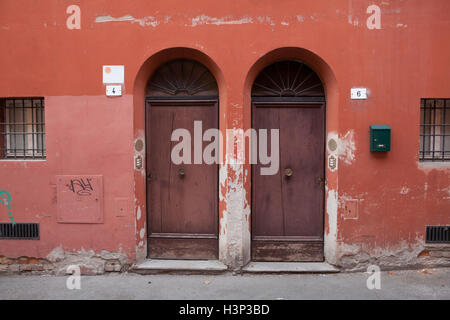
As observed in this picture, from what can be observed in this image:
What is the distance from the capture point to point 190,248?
15.3 ft

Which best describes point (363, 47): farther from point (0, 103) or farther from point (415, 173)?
point (0, 103)

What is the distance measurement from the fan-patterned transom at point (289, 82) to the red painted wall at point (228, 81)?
39cm

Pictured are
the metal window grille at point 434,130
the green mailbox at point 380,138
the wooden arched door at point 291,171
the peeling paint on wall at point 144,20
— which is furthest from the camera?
the wooden arched door at point 291,171

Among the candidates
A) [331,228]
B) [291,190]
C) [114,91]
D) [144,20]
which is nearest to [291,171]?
[291,190]

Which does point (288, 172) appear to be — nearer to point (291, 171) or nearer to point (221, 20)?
point (291, 171)

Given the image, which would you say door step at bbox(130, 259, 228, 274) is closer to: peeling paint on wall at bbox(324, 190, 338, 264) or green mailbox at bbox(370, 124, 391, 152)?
peeling paint on wall at bbox(324, 190, 338, 264)

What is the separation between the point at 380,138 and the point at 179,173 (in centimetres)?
301

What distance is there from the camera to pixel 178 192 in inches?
185

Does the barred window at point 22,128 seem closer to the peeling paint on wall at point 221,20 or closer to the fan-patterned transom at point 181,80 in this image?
the fan-patterned transom at point 181,80

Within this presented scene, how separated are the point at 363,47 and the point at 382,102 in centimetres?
84

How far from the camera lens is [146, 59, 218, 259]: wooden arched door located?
4.64m

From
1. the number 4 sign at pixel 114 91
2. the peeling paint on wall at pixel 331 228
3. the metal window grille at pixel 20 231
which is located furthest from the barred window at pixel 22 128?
the peeling paint on wall at pixel 331 228

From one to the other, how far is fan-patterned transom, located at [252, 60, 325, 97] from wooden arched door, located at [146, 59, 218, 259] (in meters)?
0.76

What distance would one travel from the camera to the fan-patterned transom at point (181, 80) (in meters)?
4.65
